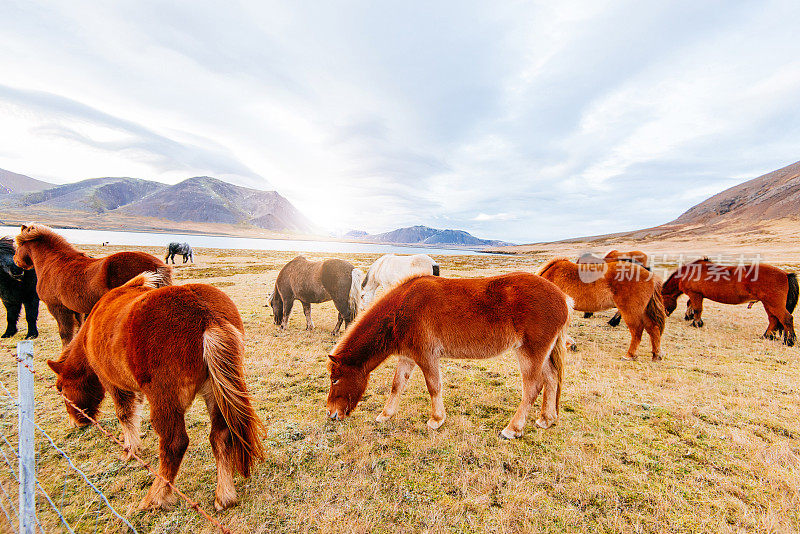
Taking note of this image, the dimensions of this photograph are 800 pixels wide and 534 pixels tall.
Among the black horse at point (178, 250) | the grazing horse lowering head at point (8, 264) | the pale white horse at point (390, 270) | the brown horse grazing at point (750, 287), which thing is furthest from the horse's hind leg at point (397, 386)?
the black horse at point (178, 250)

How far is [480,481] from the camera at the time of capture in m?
3.29

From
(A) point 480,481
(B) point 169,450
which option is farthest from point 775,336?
(B) point 169,450

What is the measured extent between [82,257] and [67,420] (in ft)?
11.1

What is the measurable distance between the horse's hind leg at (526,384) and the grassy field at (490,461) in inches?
6.0

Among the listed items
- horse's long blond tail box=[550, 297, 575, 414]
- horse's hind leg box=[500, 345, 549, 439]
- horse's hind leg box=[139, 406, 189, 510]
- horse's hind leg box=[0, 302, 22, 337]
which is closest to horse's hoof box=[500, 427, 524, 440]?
horse's hind leg box=[500, 345, 549, 439]

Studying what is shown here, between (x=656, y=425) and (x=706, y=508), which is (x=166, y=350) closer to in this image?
(x=706, y=508)

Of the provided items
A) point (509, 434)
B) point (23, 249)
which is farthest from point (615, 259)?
point (23, 249)

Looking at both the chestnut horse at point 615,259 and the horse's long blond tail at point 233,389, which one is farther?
the chestnut horse at point 615,259

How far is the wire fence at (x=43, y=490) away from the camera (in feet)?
7.02

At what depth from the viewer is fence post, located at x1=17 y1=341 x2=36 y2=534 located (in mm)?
2061

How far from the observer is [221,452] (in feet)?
9.39

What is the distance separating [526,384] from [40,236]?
31.5ft

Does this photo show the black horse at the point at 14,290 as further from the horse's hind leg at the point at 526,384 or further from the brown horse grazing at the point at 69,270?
the horse's hind leg at the point at 526,384

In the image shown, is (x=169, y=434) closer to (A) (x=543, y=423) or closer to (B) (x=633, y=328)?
(A) (x=543, y=423)
